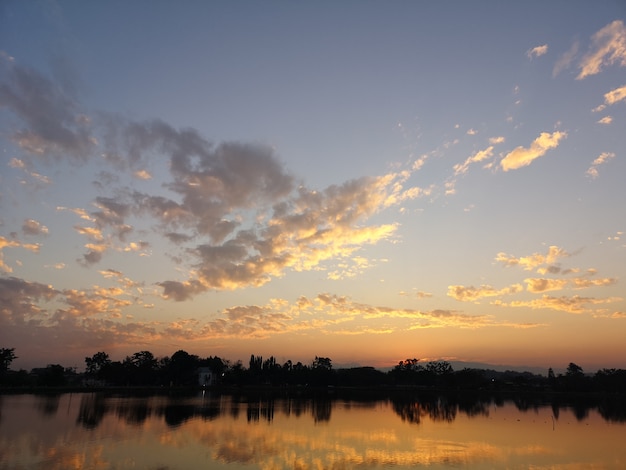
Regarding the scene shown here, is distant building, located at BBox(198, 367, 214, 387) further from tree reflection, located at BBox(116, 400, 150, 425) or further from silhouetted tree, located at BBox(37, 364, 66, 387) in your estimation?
tree reflection, located at BBox(116, 400, 150, 425)

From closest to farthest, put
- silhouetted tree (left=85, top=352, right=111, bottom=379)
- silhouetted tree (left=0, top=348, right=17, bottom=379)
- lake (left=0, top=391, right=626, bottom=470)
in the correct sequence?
lake (left=0, top=391, right=626, bottom=470), silhouetted tree (left=0, top=348, right=17, bottom=379), silhouetted tree (left=85, top=352, right=111, bottom=379)

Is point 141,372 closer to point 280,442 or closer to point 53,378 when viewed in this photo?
point 53,378

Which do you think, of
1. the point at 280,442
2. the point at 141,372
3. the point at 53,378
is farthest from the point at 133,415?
the point at 141,372

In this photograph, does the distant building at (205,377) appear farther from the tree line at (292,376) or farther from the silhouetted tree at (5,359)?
the silhouetted tree at (5,359)

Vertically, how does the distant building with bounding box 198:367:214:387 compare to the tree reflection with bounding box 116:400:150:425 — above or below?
above

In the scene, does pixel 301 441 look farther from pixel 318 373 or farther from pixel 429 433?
pixel 318 373

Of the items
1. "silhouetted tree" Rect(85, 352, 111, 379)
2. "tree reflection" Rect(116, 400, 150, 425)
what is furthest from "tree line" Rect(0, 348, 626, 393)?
"tree reflection" Rect(116, 400, 150, 425)

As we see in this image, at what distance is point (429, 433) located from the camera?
126ft

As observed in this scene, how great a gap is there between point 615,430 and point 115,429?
47.4 metres

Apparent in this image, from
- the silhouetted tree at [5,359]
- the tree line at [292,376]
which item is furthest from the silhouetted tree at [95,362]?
the silhouetted tree at [5,359]

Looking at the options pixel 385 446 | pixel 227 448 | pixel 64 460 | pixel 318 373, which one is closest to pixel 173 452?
pixel 227 448

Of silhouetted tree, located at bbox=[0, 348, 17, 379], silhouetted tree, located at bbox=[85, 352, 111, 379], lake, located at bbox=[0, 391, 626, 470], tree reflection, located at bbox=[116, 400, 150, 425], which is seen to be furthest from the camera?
silhouetted tree, located at bbox=[85, 352, 111, 379]

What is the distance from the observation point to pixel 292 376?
13700 cm

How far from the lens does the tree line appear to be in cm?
11494
